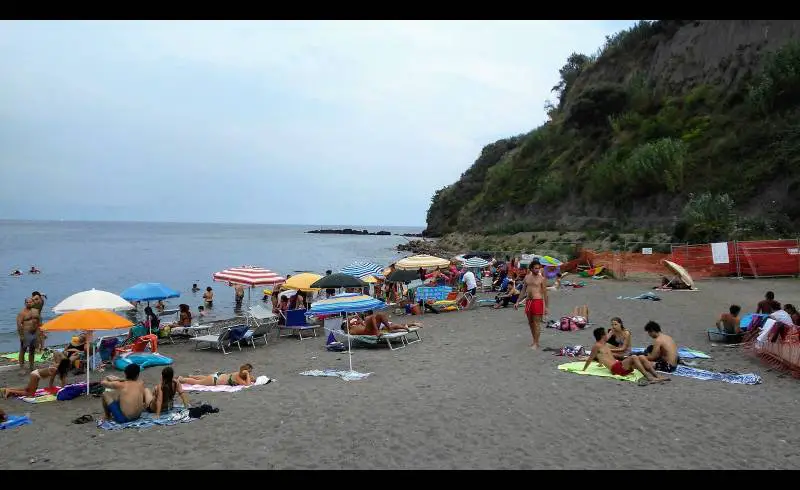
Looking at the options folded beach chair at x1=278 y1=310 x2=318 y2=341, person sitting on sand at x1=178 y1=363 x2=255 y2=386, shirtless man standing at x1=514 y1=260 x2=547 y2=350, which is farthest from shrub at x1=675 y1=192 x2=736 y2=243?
person sitting on sand at x1=178 y1=363 x2=255 y2=386

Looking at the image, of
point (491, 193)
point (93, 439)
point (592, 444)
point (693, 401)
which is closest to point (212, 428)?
point (93, 439)

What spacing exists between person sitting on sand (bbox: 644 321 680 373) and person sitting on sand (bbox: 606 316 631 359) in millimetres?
612

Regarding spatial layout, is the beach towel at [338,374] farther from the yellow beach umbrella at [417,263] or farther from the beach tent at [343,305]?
the yellow beach umbrella at [417,263]

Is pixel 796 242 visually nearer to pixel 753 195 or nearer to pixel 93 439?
pixel 753 195

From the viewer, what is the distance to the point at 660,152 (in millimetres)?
38969

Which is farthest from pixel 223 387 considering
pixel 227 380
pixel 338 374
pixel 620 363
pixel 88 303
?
pixel 620 363

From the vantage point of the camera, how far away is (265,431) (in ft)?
21.5

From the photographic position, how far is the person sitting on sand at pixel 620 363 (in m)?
8.28

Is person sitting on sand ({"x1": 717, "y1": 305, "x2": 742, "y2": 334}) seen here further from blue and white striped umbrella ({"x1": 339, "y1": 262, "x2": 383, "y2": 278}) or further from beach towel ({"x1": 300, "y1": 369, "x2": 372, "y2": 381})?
blue and white striped umbrella ({"x1": 339, "y1": 262, "x2": 383, "y2": 278})

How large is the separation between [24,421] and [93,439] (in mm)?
1716

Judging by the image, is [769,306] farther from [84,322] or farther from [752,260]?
[84,322]

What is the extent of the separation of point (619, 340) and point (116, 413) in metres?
8.17

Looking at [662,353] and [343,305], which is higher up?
[343,305]
